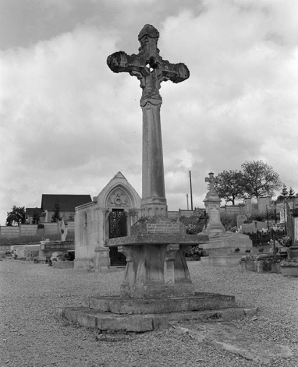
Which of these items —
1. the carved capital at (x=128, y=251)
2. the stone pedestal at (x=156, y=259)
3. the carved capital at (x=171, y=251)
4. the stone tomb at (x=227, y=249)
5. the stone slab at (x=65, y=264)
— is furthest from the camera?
the stone slab at (x=65, y=264)

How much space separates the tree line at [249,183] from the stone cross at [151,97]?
69770 millimetres

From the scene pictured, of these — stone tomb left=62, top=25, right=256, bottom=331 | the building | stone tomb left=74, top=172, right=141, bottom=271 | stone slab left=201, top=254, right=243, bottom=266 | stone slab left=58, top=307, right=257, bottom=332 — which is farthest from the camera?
the building

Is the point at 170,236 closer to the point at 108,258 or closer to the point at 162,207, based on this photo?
the point at 162,207

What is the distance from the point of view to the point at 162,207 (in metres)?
8.00

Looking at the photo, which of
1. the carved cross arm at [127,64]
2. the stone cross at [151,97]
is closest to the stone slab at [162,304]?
the stone cross at [151,97]

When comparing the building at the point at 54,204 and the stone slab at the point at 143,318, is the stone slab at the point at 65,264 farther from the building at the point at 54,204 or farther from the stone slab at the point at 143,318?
the building at the point at 54,204

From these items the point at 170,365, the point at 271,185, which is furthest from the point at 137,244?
the point at 271,185

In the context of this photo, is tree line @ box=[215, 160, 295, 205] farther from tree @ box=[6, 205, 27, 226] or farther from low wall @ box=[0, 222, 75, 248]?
tree @ box=[6, 205, 27, 226]

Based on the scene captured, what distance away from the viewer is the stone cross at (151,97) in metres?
8.05

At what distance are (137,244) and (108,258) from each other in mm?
12402

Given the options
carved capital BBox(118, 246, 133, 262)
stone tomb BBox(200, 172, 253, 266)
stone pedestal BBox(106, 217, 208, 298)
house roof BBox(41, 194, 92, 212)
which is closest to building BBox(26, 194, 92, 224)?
house roof BBox(41, 194, 92, 212)

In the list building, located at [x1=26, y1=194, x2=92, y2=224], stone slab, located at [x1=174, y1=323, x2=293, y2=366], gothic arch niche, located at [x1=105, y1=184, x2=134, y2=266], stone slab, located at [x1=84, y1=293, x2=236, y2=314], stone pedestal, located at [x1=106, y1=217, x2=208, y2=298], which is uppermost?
building, located at [x1=26, y1=194, x2=92, y2=224]

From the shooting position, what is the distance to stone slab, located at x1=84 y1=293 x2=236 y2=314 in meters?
6.66

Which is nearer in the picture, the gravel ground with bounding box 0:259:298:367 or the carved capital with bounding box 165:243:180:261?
the gravel ground with bounding box 0:259:298:367
